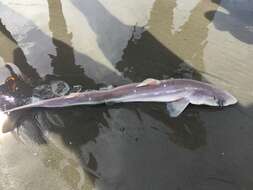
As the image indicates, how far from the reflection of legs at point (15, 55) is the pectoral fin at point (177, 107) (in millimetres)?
2105

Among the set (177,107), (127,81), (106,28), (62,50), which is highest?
(106,28)

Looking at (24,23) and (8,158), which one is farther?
(24,23)

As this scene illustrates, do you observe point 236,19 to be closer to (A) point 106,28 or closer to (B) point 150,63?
(B) point 150,63

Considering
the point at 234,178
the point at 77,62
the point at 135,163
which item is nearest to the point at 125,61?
the point at 77,62

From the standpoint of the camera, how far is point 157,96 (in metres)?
5.59

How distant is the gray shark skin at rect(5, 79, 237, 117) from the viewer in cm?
554

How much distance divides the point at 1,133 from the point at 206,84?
2.89 metres

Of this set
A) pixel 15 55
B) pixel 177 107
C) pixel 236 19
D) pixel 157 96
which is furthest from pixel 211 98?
pixel 15 55

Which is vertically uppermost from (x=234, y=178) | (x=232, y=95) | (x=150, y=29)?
(x=150, y=29)

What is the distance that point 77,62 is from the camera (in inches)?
258

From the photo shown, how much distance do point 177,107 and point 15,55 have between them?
2.92m

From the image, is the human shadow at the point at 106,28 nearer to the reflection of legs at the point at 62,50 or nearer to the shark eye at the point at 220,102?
the reflection of legs at the point at 62,50

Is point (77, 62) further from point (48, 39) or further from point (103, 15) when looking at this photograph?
point (103, 15)

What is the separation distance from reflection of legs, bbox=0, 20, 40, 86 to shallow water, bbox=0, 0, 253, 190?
0.02m
